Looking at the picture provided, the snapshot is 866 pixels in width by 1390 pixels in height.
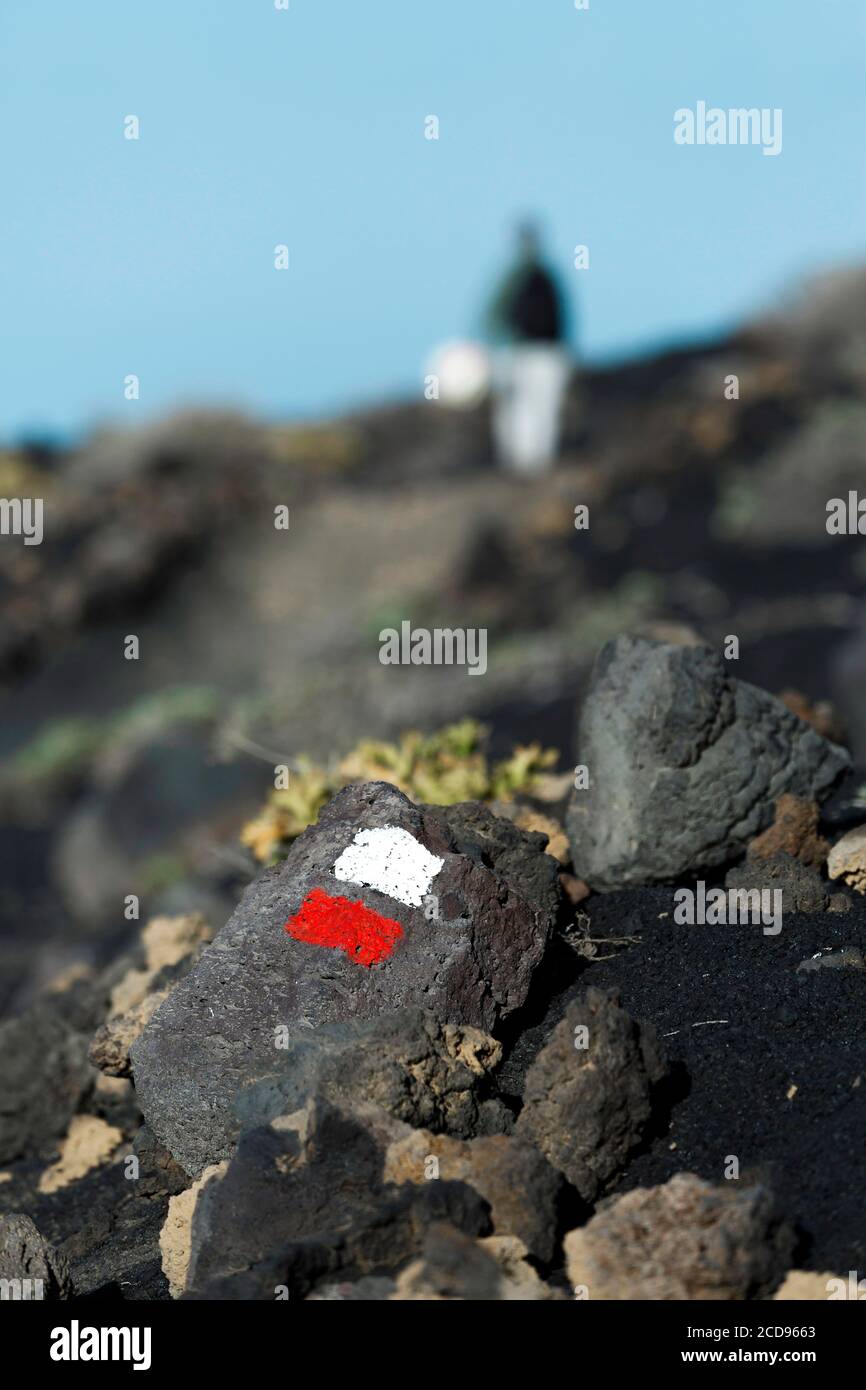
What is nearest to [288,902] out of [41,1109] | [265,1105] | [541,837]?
[265,1105]

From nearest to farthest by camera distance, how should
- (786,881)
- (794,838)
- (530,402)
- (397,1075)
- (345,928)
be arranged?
(397,1075), (345,928), (786,881), (794,838), (530,402)

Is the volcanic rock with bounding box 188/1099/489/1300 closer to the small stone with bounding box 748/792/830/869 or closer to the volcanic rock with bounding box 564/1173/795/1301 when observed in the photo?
the volcanic rock with bounding box 564/1173/795/1301

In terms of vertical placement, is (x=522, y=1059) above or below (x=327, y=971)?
below

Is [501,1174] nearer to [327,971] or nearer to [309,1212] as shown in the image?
[309,1212]

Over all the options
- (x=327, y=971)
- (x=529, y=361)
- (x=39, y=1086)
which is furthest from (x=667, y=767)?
(x=529, y=361)

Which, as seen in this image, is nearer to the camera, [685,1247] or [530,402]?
[685,1247]
